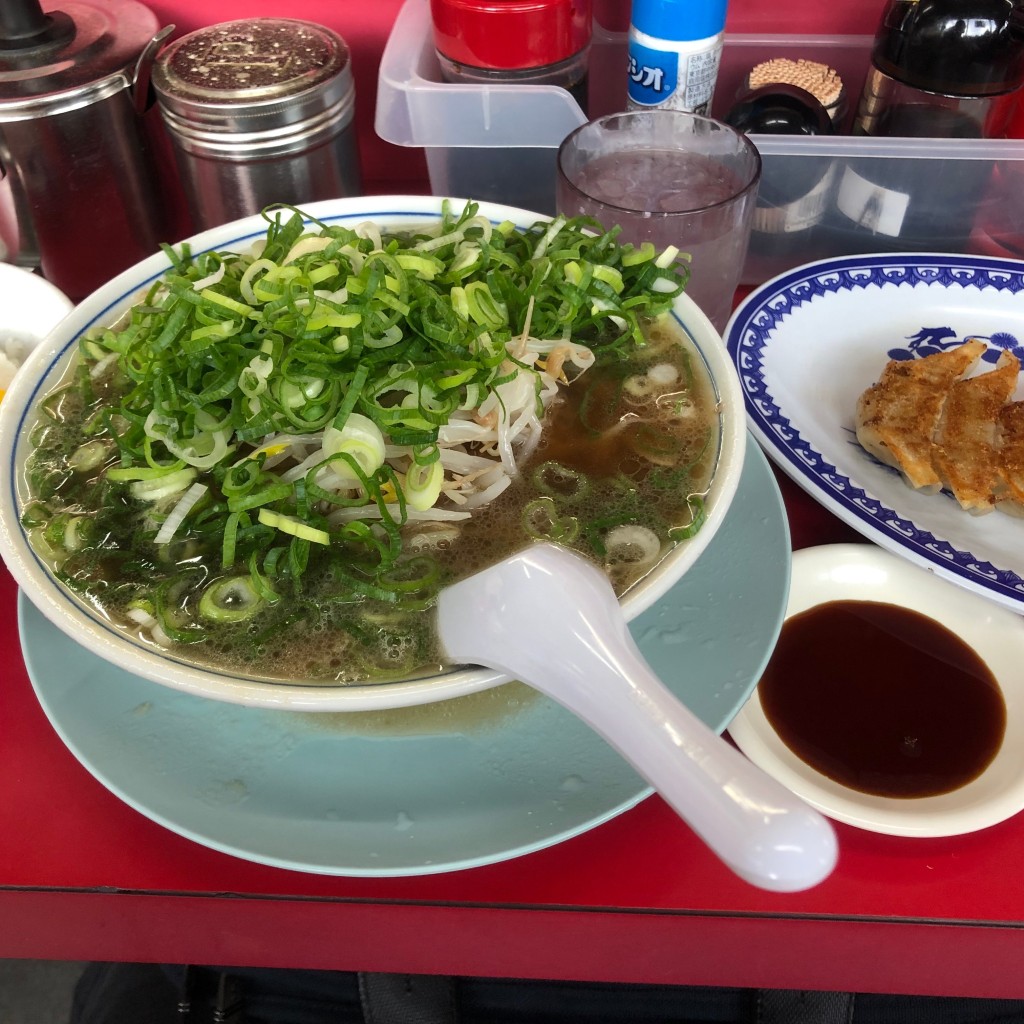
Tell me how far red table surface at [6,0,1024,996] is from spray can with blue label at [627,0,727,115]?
103cm

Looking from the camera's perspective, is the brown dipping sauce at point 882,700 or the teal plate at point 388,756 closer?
the teal plate at point 388,756

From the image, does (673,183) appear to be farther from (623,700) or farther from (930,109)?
(623,700)

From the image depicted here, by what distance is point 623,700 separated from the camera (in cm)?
60

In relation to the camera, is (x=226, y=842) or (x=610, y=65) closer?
(x=226, y=842)

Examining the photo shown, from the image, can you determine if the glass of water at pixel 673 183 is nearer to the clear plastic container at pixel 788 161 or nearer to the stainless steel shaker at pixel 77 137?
the clear plastic container at pixel 788 161

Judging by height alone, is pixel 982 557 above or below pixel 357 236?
below

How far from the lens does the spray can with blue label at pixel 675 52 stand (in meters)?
1.21

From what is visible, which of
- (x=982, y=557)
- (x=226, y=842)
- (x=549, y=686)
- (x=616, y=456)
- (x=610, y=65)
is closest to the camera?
(x=549, y=686)

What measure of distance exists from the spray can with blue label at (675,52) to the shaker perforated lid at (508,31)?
0.34 feet

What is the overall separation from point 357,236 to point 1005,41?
1.00 metres

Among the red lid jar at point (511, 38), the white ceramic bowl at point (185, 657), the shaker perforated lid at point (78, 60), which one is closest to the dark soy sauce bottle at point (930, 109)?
the red lid jar at point (511, 38)

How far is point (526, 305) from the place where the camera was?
909mm

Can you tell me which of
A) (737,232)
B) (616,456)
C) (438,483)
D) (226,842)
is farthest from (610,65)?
(226,842)

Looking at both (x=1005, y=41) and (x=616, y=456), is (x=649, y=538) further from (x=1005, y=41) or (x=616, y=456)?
(x=1005, y=41)
